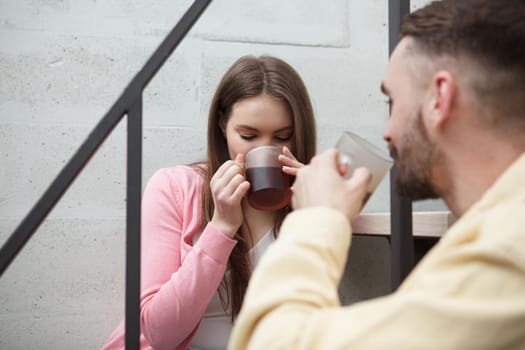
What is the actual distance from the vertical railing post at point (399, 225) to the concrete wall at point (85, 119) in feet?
2.51

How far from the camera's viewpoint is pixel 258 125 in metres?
1.36

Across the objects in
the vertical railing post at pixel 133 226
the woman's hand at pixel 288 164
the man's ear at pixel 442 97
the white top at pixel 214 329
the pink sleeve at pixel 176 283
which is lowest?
the white top at pixel 214 329

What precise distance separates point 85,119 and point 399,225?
0.91m

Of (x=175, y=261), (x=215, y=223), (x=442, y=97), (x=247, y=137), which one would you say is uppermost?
(x=442, y=97)

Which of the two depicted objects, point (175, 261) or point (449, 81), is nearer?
point (449, 81)

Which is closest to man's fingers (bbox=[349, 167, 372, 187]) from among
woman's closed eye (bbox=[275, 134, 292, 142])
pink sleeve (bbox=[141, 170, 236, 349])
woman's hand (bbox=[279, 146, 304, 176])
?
woman's hand (bbox=[279, 146, 304, 176])

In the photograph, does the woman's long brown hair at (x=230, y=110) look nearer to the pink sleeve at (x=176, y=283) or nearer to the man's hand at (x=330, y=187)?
the pink sleeve at (x=176, y=283)

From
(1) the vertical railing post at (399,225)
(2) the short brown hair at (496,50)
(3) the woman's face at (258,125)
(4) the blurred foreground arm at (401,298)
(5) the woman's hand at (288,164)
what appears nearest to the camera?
(4) the blurred foreground arm at (401,298)

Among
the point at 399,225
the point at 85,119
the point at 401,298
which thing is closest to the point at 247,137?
the point at 85,119

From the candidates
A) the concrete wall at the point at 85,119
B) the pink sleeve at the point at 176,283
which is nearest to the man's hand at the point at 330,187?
the pink sleeve at the point at 176,283

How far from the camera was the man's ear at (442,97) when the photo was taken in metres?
0.69

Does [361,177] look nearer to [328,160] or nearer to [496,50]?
[328,160]

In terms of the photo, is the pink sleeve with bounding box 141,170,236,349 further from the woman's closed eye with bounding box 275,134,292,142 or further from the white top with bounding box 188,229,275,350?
the woman's closed eye with bounding box 275,134,292,142

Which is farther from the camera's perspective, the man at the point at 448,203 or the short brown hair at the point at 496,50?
the short brown hair at the point at 496,50
